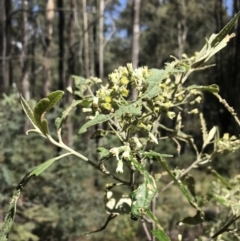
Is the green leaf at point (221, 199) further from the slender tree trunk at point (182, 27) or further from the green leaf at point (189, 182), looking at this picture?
the slender tree trunk at point (182, 27)

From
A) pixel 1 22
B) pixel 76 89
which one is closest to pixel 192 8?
pixel 1 22

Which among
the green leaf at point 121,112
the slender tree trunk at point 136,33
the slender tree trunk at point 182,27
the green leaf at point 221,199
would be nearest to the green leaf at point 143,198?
the green leaf at point 121,112

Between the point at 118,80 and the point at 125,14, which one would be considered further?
the point at 125,14

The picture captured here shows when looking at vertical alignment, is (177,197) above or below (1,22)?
below

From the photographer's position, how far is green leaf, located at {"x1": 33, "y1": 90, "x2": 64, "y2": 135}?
69 cm

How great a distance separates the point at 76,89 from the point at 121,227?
521cm

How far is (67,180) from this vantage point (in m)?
4.70

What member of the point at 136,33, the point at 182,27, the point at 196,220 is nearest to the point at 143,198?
the point at 196,220

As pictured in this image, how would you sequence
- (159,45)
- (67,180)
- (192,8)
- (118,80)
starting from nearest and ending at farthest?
(118,80), (67,180), (192,8), (159,45)

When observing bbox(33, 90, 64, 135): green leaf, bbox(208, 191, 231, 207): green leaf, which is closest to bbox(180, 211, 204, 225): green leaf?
bbox(208, 191, 231, 207): green leaf

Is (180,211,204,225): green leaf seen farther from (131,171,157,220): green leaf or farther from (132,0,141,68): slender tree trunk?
(132,0,141,68): slender tree trunk

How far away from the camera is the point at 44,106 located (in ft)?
2.30

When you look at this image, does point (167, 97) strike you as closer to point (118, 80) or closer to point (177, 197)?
point (118, 80)

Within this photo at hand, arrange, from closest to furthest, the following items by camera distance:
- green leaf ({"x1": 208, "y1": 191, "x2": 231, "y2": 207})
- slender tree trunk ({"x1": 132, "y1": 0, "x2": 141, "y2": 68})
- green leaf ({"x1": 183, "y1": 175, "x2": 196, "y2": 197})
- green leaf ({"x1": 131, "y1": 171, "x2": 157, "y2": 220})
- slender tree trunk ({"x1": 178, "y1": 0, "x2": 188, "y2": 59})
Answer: green leaf ({"x1": 131, "y1": 171, "x2": 157, "y2": 220})
green leaf ({"x1": 208, "y1": 191, "x2": 231, "y2": 207})
green leaf ({"x1": 183, "y1": 175, "x2": 196, "y2": 197})
slender tree trunk ({"x1": 132, "y1": 0, "x2": 141, "y2": 68})
slender tree trunk ({"x1": 178, "y1": 0, "x2": 188, "y2": 59})
